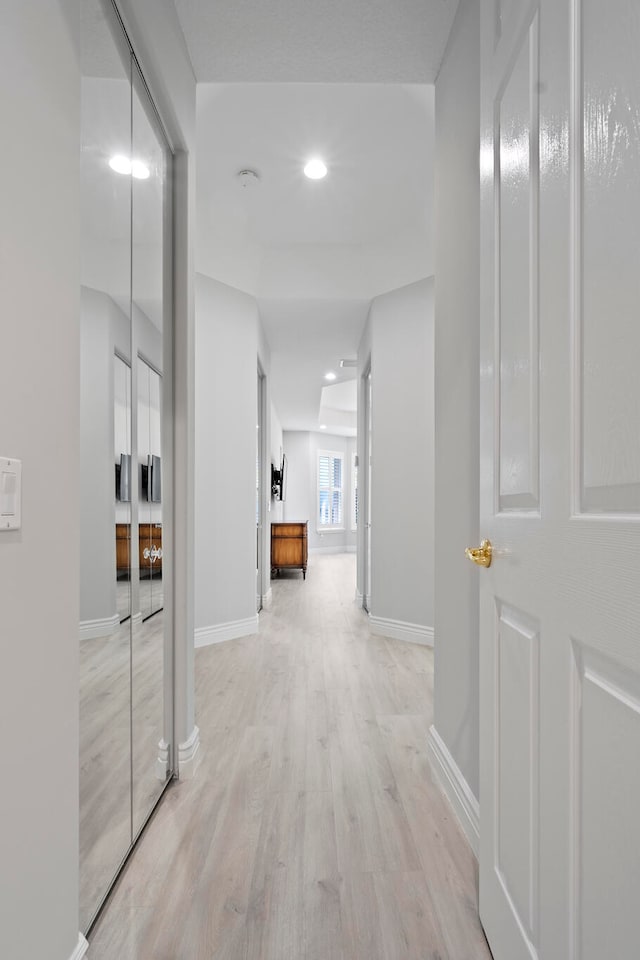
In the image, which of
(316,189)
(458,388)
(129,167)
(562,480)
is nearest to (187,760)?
(458,388)

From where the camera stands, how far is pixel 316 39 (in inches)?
77.4

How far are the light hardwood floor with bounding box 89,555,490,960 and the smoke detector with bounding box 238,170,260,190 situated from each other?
2868 mm

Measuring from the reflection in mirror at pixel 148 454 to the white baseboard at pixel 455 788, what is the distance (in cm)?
98

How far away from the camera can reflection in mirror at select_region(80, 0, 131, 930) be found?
124cm

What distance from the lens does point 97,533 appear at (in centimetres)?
132

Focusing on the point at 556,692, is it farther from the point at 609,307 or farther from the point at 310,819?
the point at 310,819

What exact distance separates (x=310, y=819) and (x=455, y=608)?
83cm

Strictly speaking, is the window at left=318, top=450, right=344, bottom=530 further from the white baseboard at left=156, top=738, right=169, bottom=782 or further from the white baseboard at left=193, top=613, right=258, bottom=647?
the white baseboard at left=156, top=738, right=169, bottom=782

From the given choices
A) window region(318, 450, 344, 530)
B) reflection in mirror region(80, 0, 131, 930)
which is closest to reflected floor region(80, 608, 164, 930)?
reflection in mirror region(80, 0, 131, 930)

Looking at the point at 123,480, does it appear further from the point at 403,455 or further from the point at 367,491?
the point at 367,491

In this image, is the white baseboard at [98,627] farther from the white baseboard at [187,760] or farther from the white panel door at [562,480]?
the white panel door at [562,480]

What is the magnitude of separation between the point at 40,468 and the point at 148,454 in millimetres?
769

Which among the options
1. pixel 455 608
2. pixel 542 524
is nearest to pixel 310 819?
pixel 455 608

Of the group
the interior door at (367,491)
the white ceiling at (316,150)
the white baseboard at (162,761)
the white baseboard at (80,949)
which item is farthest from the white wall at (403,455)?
the white baseboard at (80,949)
